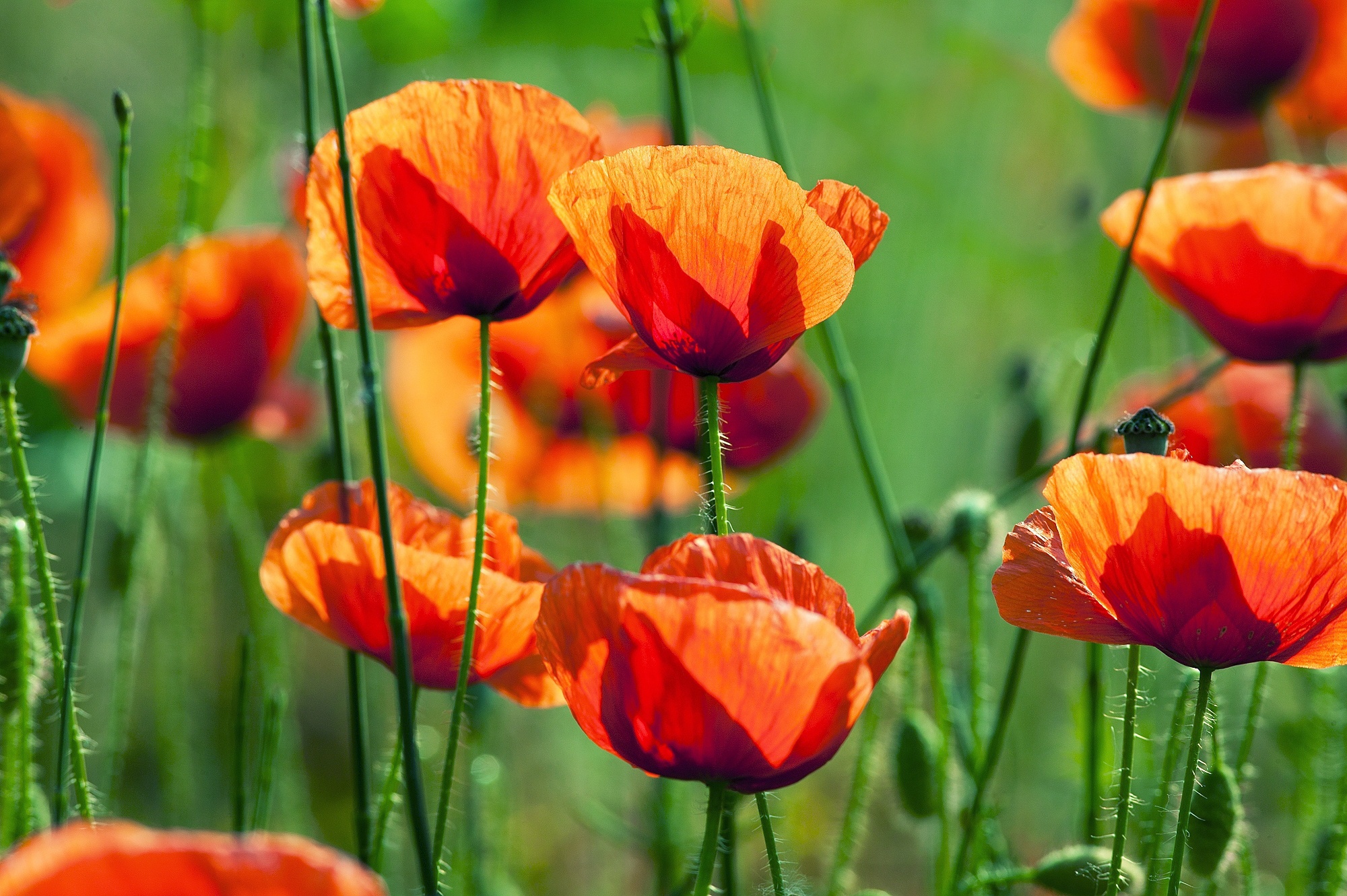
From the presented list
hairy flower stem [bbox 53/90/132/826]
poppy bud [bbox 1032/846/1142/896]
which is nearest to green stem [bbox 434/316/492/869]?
hairy flower stem [bbox 53/90/132/826]

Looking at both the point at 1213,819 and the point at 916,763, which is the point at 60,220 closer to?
the point at 916,763

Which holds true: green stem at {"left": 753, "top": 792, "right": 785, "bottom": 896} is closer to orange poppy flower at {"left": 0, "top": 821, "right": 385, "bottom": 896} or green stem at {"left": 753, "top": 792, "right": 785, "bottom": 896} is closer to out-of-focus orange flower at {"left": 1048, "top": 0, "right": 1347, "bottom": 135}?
orange poppy flower at {"left": 0, "top": 821, "right": 385, "bottom": 896}

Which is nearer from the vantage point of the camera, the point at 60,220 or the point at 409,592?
the point at 409,592

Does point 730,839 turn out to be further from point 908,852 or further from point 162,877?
point 908,852

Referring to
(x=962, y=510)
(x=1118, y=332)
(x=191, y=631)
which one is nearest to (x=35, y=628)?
Result: (x=962, y=510)

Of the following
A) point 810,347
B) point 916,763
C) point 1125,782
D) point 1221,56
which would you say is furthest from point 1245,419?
point 810,347

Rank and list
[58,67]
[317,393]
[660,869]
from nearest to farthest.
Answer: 1. [660,869]
2. [317,393]
3. [58,67]
